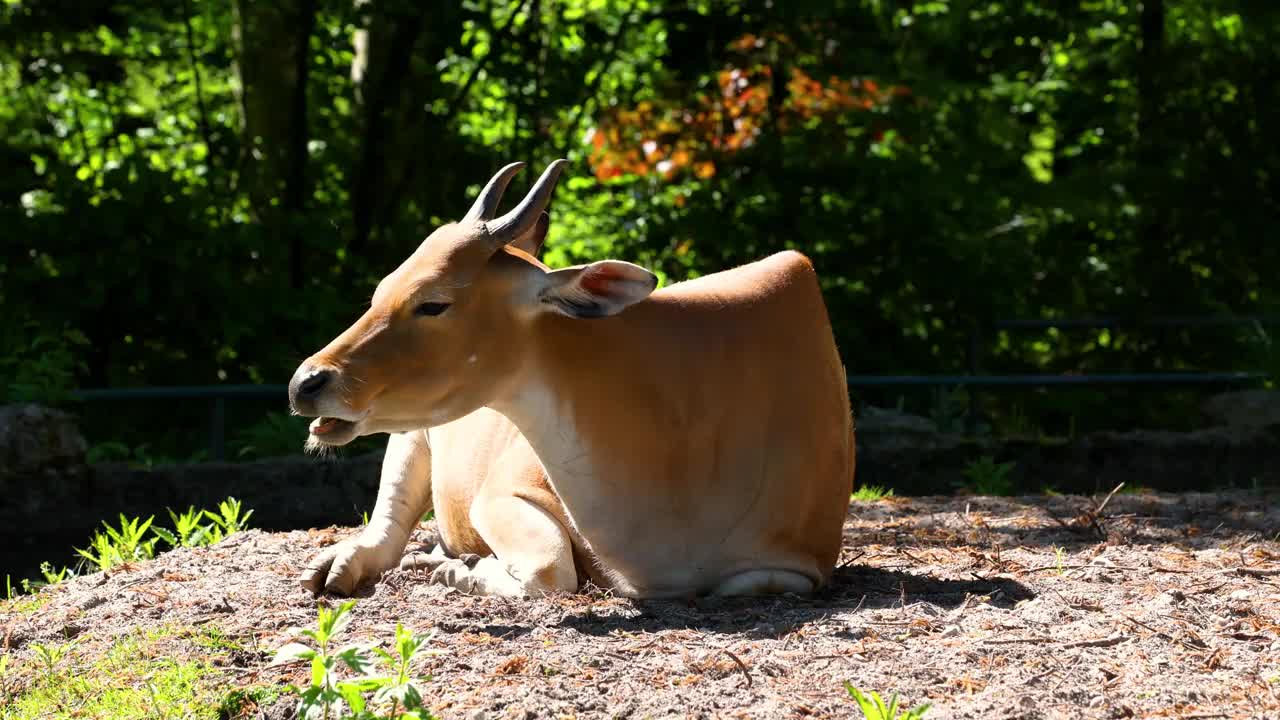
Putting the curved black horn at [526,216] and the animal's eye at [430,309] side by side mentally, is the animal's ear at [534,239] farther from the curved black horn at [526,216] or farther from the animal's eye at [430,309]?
the animal's eye at [430,309]

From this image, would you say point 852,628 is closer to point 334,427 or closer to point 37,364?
point 334,427

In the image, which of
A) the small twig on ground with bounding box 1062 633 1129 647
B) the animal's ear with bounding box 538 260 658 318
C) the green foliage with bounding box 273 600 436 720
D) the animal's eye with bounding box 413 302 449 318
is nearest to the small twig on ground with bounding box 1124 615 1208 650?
the small twig on ground with bounding box 1062 633 1129 647

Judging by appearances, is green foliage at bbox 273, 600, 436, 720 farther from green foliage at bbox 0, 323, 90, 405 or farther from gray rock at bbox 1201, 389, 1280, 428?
gray rock at bbox 1201, 389, 1280, 428

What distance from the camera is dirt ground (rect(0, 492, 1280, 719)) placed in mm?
3564

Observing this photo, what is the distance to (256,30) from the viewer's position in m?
10.4

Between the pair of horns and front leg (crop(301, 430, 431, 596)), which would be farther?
front leg (crop(301, 430, 431, 596))

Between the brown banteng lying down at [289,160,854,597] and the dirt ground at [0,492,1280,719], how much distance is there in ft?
0.49

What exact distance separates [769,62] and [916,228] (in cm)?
145

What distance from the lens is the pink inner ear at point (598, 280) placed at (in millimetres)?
4324

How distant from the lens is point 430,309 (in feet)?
14.1

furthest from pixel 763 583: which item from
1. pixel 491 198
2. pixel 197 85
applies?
pixel 197 85

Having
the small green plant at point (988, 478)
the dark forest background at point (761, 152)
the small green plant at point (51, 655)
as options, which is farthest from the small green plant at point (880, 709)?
the dark forest background at point (761, 152)

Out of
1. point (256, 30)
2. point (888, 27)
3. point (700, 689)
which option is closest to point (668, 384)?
point (700, 689)

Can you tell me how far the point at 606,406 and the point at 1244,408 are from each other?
6429 mm
